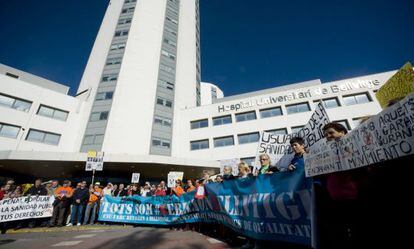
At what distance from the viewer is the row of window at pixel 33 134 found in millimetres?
23422

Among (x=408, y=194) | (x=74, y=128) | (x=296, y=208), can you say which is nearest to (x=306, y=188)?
(x=296, y=208)

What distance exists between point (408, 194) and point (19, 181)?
36.2 meters

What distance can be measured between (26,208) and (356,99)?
104 ft

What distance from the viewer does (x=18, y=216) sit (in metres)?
8.63

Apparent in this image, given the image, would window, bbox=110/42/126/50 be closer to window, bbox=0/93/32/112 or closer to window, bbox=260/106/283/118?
window, bbox=0/93/32/112

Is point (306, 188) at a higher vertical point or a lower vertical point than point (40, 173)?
lower

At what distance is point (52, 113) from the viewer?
89.0 ft

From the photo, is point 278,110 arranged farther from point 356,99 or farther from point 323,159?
point 323,159

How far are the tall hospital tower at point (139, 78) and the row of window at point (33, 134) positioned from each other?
3.15 meters

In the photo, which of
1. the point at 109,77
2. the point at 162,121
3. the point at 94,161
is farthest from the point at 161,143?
the point at 94,161

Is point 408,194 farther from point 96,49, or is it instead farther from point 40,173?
point 96,49

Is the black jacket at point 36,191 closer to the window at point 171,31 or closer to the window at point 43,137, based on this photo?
the window at point 43,137

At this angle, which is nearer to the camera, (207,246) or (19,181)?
(207,246)

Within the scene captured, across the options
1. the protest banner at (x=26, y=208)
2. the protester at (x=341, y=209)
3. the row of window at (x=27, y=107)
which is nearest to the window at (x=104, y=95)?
the row of window at (x=27, y=107)
